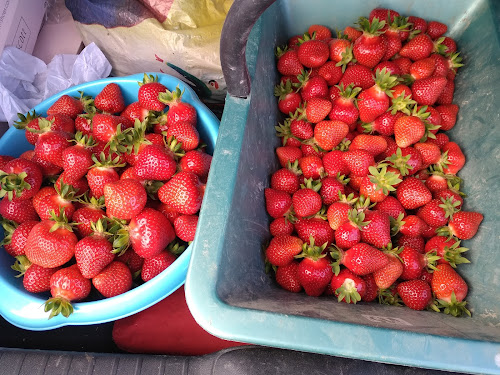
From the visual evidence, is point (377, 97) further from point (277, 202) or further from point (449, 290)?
point (449, 290)

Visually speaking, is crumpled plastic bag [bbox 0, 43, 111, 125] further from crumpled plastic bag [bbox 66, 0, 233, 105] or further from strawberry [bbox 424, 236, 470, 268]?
strawberry [bbox 424, 236, 470, 268]

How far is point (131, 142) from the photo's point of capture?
3.04ft

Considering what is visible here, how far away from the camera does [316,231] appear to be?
851 mm

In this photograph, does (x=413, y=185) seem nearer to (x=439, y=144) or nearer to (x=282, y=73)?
(x=439, y=144)

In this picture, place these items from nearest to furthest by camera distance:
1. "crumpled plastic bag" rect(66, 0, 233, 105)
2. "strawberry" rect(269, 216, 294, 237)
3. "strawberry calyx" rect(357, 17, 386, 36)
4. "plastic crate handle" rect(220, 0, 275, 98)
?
"plastic crate handle" rect(220, 0, 275, 98), "strawberry" rect(269, 216, 294, 237), "strawberry calyx" rect(357, 17, 386, 36), "crumpled plastic bag" rect(66, 0, 233, 105)

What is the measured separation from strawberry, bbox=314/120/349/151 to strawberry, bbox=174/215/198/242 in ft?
1.27

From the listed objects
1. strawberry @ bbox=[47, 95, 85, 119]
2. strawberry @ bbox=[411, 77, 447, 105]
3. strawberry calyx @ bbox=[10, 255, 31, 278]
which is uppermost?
strawberry @ bbox=[411, 77, 447, 105]

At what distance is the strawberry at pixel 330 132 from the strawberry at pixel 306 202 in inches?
5.8

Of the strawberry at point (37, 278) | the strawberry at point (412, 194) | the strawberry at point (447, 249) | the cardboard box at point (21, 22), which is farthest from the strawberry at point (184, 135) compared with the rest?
the cardboard box at point (21, 22)

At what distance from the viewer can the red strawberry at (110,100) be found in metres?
1.07

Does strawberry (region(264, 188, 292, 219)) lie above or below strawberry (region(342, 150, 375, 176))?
below

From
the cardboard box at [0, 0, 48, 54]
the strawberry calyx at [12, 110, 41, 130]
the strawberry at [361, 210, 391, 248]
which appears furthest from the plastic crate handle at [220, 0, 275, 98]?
the cardboard box at [0, 0, 48, 54]

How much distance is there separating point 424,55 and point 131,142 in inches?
33.7

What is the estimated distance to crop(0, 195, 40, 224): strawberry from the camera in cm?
91
